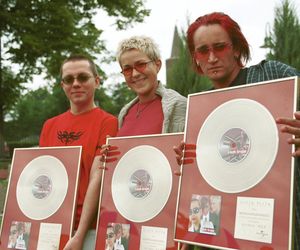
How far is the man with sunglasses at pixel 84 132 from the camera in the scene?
2.76 m

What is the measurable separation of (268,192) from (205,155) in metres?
0.39

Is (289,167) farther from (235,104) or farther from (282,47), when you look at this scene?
(282,47)

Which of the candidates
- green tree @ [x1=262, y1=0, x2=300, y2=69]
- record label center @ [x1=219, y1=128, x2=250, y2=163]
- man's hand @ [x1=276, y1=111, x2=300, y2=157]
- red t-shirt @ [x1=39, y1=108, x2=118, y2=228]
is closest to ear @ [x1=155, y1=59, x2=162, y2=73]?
red t-shirt @ [x1=39, y1=108, x2=118, y2=228]

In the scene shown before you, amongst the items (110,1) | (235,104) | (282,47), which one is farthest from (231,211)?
(110,1)

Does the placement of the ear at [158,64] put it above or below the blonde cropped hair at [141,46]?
below

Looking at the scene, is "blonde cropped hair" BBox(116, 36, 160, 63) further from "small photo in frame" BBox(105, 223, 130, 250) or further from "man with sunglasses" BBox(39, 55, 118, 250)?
"small photo in frame" BBox(105, 223, 130, 250)

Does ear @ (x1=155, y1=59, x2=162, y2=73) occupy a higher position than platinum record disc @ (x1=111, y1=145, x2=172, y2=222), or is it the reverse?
ear @ (x1=155, y1=59, x2=162, y2=73)

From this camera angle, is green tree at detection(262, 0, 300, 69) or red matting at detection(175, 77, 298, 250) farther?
green tree at detection(262, 0, 300, 69)

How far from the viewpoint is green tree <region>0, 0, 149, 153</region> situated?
18.8 m

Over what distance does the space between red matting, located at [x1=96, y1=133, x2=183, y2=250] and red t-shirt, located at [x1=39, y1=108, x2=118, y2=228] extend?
0.73ft

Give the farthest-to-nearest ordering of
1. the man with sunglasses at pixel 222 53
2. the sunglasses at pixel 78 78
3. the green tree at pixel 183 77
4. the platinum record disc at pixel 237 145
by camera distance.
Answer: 1. the green tree at pixel 183 77
2. the sunglasses at pixel 78 78
3. the man with sunglasses at pixel 222 53
4. the platinum record disc at pixel 237 145

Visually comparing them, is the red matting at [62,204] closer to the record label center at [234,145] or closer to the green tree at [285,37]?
the record label center at [234,145]

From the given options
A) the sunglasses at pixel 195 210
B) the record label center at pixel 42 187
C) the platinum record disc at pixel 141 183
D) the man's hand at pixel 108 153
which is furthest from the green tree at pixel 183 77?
the sunglasses at pixel 195 210

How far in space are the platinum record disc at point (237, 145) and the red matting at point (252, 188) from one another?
25mm
